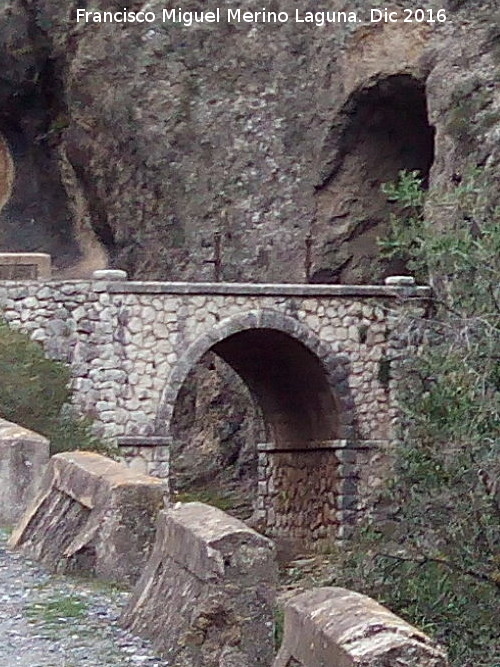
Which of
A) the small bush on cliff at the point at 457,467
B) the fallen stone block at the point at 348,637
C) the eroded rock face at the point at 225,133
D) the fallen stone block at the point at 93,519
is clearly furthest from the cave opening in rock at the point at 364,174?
the fallen stone block at the point at 348,637

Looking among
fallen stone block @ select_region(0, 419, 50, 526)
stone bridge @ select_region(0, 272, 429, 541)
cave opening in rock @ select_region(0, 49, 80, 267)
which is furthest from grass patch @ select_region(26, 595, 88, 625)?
cave opening in rock @ select_region(0, 49, 80, 267)

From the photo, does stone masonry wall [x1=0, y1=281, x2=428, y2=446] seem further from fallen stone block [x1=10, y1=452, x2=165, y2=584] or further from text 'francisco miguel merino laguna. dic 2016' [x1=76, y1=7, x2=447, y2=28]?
fallen stone block [x1=10, y1=452, x2=165, y2=584]

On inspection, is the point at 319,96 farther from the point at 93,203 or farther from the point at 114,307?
the point at 114,307

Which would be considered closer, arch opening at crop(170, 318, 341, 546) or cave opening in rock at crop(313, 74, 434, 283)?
arch opening at crop(170, 318, 341, 546)

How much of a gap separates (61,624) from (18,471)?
2.88m

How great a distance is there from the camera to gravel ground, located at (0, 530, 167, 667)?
15.3 feet

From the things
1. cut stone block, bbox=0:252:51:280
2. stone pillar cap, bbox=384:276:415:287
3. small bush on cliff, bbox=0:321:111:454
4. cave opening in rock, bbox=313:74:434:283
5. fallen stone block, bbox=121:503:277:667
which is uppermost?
cave opening in rock, bbox=313:74:434:283

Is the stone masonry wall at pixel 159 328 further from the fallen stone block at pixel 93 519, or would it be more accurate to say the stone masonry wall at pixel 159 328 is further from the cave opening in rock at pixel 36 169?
the fallen stone block at pixel 93 519

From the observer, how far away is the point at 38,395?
1579cm

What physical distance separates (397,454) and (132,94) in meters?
13.3

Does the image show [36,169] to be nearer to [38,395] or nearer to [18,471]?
[38,395]

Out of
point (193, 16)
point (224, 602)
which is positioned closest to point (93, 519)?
point (224, 602)

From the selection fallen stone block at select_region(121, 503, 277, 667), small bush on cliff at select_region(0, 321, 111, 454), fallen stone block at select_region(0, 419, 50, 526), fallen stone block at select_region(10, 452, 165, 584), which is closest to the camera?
fallen stone block at select_region(121, 503, 277, 667)

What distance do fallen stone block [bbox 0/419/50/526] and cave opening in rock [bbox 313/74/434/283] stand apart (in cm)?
1353
